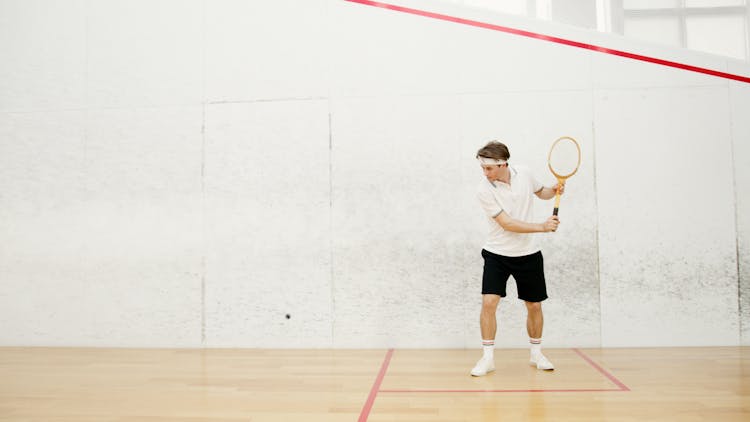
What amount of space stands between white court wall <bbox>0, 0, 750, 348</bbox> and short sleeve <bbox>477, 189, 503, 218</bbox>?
0.70 m

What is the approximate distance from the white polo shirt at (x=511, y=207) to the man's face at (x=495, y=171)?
0.03m

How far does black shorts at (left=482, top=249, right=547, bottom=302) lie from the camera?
265 cm

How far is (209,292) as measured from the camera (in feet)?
11.4

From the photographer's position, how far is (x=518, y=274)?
2.66 m

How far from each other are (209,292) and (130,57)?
1727mm

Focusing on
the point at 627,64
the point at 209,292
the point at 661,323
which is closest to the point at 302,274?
the point at 209,292

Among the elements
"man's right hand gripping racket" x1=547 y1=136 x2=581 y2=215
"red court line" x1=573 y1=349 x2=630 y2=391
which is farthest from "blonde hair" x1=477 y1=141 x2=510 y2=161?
"red court line" x1=573 y1=349 x2=630 y2=391

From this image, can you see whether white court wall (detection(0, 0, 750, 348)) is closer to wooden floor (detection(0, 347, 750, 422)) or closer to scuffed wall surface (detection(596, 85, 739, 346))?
scuffed wall surface (detection(596, 85, 739, 346))

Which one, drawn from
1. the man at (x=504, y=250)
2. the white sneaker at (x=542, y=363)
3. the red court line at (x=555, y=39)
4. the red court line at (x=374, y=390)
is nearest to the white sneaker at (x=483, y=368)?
the man at (x=504, y=250)

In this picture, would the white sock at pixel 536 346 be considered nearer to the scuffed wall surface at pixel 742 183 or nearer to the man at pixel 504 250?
the man at pixel 504 250

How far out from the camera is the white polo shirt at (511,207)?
2.65m

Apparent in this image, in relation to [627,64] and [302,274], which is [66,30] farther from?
[627,64]

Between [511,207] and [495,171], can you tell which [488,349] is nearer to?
[511,207]

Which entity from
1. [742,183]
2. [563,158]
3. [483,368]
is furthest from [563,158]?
[742,183]
